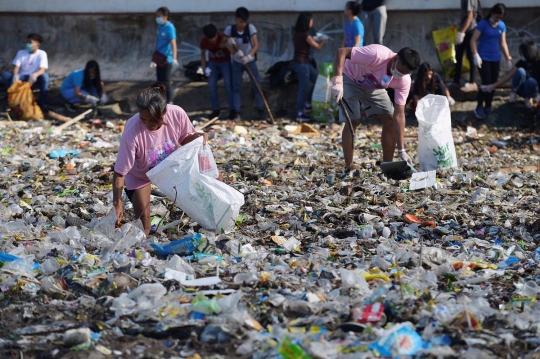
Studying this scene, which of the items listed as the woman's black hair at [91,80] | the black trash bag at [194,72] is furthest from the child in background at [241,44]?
the woman's black hair at [91,80]

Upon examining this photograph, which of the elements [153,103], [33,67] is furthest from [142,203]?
[33,67]

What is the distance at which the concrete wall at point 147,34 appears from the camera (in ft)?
43.7

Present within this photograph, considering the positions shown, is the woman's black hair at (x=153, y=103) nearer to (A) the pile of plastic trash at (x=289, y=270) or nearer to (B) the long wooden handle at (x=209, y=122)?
(A) the pile of plastic trash at (x=289, y=270)

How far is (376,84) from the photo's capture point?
800 cm

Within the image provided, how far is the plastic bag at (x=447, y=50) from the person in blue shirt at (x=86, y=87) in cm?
552

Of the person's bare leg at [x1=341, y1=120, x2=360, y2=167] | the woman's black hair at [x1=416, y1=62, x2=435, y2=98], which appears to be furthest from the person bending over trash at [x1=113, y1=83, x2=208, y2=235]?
the woman's black hair at [x1=416, y1=62, x2=435, y2=98]

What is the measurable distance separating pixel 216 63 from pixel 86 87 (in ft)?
7.97

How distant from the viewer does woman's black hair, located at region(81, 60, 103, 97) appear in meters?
13.1

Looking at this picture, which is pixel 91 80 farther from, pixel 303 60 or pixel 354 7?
pixel 354 7

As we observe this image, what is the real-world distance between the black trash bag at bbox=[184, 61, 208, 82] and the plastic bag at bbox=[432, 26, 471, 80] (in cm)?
389

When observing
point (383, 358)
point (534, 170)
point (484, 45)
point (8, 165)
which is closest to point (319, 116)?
point (484, 45)

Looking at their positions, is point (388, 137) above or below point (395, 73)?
below

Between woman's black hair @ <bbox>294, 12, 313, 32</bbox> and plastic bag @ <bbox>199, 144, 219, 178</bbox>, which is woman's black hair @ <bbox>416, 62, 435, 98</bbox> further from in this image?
plastic bag @ <bbox>199, 144, 219, 178</bbox>

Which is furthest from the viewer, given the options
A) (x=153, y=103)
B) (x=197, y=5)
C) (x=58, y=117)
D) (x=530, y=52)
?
(x=197, y=5)
